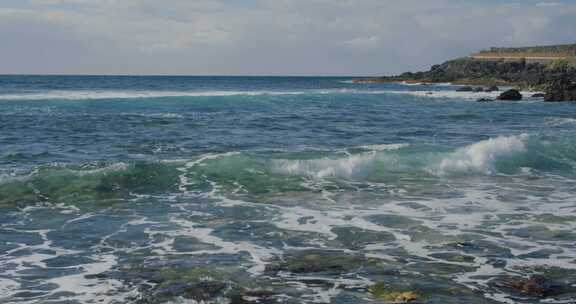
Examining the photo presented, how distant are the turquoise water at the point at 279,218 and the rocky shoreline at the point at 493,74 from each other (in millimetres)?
52959

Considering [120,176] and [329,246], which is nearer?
[329,246]

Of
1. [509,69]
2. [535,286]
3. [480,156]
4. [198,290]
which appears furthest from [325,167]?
[509,69]

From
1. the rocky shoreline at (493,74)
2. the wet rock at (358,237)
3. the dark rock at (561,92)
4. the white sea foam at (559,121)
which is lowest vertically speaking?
the wet rock at (358,237)

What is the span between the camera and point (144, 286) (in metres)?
7.70

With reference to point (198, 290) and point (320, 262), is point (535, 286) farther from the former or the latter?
point (198, 290)

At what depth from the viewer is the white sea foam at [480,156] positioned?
681 inches

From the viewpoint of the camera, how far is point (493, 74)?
326ft

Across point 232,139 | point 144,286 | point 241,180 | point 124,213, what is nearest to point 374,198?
point 241,180

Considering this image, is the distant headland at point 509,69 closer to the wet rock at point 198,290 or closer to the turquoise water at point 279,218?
the turquoise water at point 279,218

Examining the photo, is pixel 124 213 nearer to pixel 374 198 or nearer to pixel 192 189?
pixel 192 189

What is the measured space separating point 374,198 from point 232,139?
35.7ft

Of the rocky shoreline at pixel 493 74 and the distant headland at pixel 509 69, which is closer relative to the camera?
the rocky shoreline at pixel 493 74

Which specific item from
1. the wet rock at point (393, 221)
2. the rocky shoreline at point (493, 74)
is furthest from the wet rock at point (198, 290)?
the rocky shoreline at point (493, 74)

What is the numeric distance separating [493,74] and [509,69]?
247 centimetres
